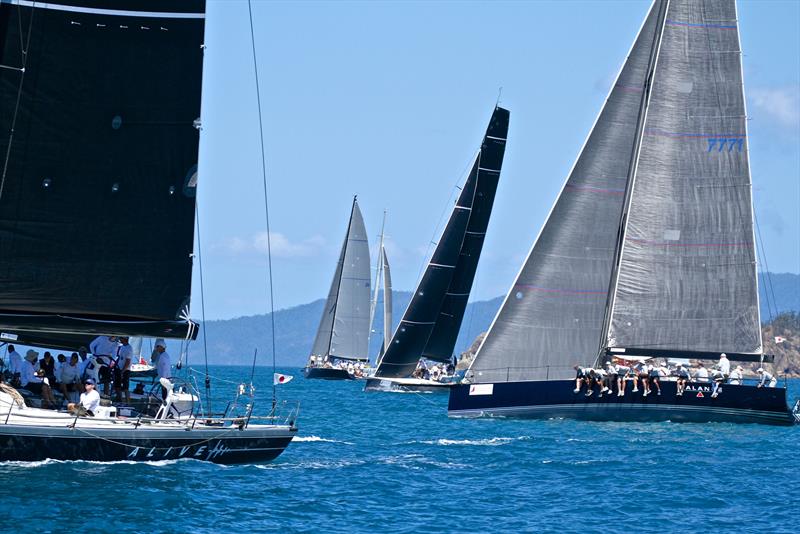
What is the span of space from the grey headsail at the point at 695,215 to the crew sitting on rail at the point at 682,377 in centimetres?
70

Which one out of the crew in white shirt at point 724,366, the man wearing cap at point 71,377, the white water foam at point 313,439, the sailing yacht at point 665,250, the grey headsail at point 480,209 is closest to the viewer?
the man wearing cap at point 71,377

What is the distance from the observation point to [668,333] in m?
39.8

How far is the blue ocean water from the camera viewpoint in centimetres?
2034

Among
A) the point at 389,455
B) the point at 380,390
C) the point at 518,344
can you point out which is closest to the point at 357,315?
the point at 380,390

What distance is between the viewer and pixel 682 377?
126 ft

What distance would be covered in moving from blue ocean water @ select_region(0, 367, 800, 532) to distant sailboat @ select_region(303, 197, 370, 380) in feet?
187

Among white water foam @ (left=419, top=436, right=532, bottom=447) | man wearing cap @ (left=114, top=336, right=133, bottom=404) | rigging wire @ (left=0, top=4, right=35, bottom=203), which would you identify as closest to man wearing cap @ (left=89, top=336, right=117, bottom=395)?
man wearing cap @ (left=114, top=336, right=133, bottom=404)

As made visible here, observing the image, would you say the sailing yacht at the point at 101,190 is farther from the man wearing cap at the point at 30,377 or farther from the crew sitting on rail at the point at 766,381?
the crew sitting on rail at the point at 766,381

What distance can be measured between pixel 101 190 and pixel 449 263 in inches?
1526

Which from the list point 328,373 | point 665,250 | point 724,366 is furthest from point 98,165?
point 328,373

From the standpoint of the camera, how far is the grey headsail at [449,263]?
61531 mm

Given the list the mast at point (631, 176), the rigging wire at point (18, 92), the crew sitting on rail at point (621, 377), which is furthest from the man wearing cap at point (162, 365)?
the mast at point (631, 176)

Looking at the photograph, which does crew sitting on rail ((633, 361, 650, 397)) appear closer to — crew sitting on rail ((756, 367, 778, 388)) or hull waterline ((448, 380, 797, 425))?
hull waterline ((448, 380, 797, 425))

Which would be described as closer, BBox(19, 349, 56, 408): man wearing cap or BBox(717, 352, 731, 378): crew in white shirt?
BBox(19, 349, 56, 408): man wearing cap
